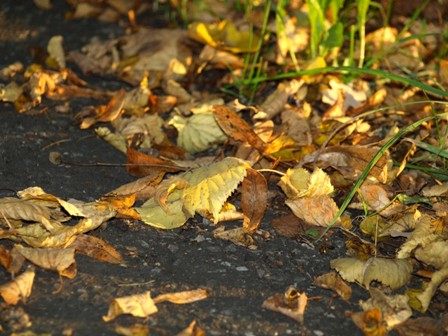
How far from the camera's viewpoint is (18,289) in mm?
1872

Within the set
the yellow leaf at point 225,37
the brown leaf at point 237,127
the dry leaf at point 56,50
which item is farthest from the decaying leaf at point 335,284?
the dry leaf at point 56,50

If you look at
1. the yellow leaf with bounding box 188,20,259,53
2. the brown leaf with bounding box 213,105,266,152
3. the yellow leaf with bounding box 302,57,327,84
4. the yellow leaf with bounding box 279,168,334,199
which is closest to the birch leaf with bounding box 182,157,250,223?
the yellow leaf with bounding box 279,168,334,199

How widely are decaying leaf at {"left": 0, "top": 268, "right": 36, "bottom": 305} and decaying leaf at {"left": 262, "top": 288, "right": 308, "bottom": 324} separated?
2.03 ft

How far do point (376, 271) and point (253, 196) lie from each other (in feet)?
1.60

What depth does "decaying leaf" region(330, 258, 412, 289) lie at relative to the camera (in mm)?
2061

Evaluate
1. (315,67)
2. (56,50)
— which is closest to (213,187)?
(315,67)

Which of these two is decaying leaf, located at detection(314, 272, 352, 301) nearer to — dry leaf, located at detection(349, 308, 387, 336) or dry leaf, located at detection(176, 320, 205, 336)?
dry leaf, located at detection(349, 308, 387, 336)

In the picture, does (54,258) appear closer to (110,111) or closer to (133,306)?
(133,306)

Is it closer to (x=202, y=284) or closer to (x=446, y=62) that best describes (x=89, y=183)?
(x=202, y=284)

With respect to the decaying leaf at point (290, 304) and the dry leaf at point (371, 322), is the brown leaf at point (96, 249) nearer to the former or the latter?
the decaying leaf at point (290, 304)

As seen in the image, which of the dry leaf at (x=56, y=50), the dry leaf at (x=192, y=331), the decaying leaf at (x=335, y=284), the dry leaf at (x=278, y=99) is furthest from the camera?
the dry leaf at (x=56, y=50)

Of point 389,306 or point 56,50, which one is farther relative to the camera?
point 56,50

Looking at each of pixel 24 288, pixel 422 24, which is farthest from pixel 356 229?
pixel 422 24

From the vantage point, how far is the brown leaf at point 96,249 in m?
2.08
